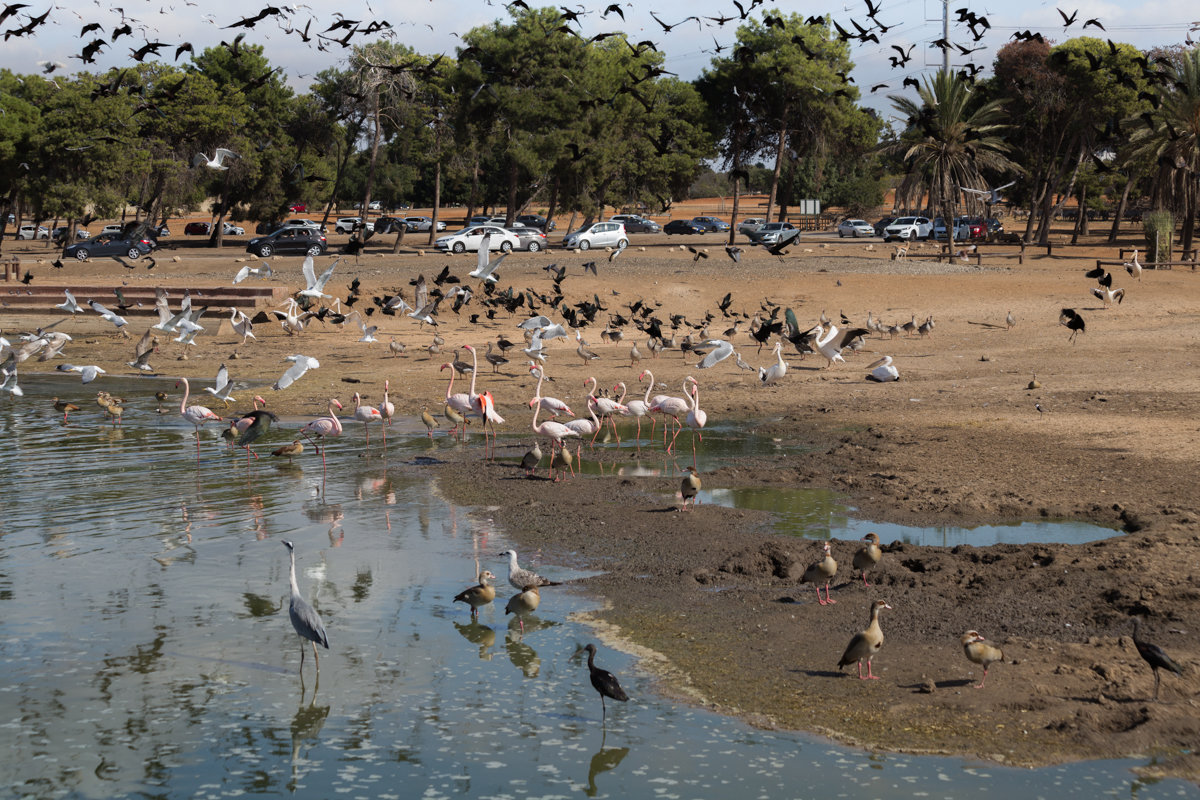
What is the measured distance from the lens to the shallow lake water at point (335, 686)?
6293mm

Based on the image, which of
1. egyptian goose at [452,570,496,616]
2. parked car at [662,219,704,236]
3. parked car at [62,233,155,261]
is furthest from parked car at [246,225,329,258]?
egyptian goose at [452,570,496,616]

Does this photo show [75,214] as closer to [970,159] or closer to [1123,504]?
[970,159]

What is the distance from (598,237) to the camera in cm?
5153

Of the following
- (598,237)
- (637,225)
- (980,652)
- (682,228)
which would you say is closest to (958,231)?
(682,228)

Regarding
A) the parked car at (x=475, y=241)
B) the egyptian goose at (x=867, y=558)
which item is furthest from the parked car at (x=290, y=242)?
the egyptian goose at (x=867, y=558)

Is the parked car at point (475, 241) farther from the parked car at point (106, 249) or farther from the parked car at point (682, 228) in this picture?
the parked car at point (682, 228)

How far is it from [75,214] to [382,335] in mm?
32317

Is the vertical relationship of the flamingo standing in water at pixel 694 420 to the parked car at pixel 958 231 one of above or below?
below

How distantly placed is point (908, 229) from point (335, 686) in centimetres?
5728

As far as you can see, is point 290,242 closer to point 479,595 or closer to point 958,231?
point 958,231

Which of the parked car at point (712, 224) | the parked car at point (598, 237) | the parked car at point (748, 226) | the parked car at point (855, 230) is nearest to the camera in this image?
the parked car at point (748, 226)

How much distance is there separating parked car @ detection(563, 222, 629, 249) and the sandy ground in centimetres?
2178

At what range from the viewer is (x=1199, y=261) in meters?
37.4

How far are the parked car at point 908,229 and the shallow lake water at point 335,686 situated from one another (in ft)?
167
